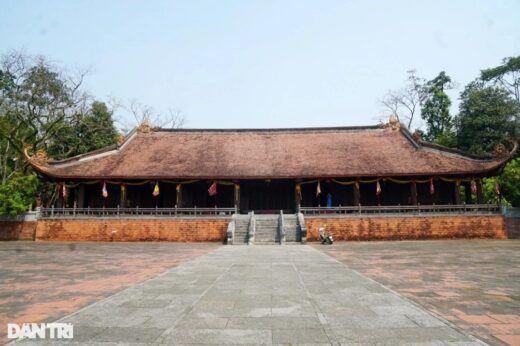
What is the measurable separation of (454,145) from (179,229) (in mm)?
26478

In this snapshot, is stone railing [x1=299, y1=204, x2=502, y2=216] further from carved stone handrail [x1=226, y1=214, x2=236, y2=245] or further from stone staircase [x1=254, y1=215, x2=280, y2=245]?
carved stone handrail [x1=226, y1=214, x2=236, y2=245]

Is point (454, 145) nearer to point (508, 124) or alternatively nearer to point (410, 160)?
point (508, 124)

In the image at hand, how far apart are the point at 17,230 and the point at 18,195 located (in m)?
2.20

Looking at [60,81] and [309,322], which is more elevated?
[60,81]

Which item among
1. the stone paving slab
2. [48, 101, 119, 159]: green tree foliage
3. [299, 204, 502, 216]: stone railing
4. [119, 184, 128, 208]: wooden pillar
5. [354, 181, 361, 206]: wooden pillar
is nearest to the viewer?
the stone paving slab

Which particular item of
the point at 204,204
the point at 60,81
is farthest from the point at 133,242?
the point at 60,81

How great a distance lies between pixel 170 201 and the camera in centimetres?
2252

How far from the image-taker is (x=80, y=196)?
2148 cm

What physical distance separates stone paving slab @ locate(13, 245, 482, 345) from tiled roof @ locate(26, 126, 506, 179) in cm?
1392

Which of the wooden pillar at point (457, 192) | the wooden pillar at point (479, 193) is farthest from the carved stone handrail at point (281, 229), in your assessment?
the wooden pillar at point (479, 193)

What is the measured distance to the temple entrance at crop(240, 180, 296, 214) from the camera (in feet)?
74.0

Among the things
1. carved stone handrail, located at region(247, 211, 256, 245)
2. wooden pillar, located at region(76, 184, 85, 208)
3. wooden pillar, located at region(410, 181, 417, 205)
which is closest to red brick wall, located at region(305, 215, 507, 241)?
wooden pillar, located at region(410, 181, 417, 205)

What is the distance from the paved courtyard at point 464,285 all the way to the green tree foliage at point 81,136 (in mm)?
28685

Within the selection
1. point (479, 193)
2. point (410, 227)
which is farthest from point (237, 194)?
point (479, 193)
